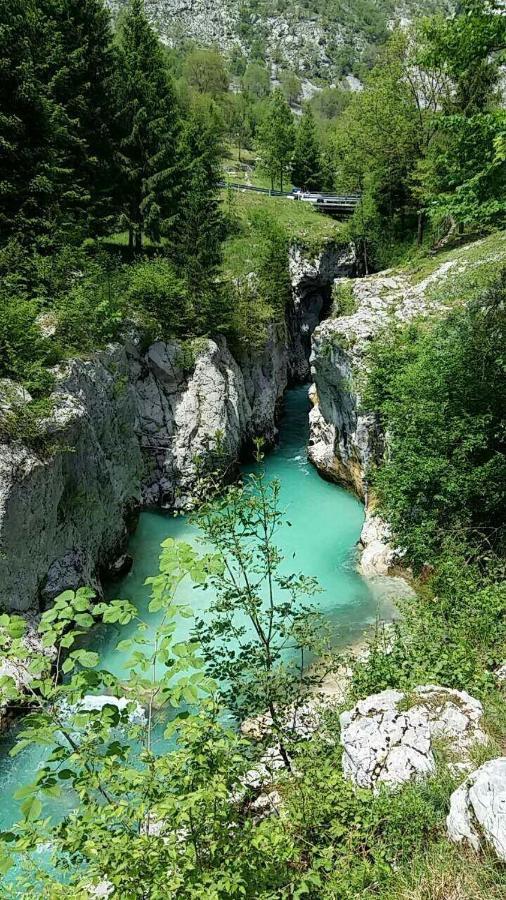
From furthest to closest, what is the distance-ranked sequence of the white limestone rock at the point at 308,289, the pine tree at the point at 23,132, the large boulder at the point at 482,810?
the white limestone rock at the point at 308,289
the pine tree at the point at 23,132
the large boulder at the point at 482,810

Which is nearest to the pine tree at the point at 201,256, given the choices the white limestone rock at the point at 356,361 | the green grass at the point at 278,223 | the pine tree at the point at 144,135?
the pine tree at the point at 144,135

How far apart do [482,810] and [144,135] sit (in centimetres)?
2516

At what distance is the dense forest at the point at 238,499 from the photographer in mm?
2822

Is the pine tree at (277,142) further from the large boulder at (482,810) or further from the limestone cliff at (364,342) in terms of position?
the large boulder at (482,810)

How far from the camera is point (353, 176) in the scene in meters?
33.2

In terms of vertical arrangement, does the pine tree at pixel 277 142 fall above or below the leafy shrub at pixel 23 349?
above

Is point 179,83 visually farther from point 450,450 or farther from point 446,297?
point 450,450

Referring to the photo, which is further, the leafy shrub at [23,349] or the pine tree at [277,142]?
the pine tree at [277,142]

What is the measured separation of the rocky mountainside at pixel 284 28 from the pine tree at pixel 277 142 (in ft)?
334

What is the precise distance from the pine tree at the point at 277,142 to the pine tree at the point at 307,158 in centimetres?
106

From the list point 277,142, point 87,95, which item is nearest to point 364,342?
point 87,95

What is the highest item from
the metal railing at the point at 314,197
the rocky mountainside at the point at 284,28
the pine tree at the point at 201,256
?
the rocky mountainside at the point at 284,28

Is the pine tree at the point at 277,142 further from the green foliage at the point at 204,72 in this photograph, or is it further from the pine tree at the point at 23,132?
the pine tree at the point at 23,132

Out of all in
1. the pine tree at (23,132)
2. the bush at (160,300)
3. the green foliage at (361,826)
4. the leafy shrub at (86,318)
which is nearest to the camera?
the green foliage at (361,826)
